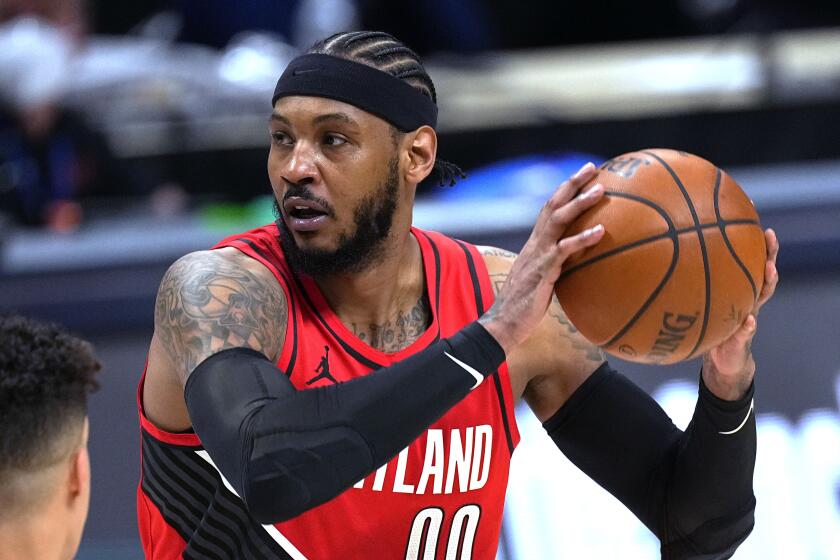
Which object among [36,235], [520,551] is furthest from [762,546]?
[36,235]

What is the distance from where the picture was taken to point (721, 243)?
119 inches

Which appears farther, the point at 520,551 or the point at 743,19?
the point at 743,19

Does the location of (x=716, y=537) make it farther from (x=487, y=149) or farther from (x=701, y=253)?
(x=487, y=149)

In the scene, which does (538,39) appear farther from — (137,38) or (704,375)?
(704,375)

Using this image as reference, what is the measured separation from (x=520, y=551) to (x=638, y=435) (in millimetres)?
1391

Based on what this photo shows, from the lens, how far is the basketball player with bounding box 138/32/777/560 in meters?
2.89

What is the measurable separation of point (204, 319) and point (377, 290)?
2.08 feet

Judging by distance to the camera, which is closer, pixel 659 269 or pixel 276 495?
pixel 276 495

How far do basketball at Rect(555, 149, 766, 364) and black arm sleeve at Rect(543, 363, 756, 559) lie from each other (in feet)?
1.34

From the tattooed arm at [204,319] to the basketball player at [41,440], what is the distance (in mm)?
582

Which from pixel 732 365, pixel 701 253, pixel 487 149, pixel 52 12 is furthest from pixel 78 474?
pixel 487 149

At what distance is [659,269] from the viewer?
117 inches

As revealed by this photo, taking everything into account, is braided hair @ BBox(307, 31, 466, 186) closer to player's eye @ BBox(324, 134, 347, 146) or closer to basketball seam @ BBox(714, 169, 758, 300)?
player's eye @ BBox(324, 134, 347, 146)

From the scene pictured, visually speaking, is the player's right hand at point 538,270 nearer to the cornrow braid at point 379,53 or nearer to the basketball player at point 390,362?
the basketball player at point 390,362
